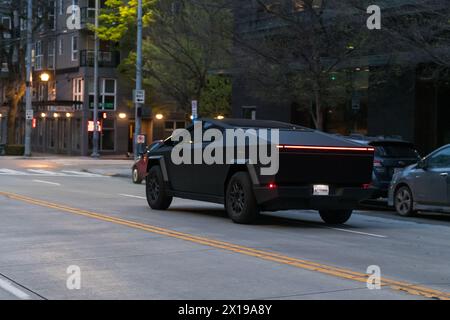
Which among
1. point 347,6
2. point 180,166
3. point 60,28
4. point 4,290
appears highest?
point 60,28

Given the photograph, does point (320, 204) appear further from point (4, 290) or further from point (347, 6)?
point (347, 6)

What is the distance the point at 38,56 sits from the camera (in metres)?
62.2

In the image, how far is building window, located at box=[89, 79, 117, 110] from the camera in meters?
55.0

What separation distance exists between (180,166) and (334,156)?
3.50 meters

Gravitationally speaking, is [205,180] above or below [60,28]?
below

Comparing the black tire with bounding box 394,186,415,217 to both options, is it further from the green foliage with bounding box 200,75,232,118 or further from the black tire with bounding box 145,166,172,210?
the green foliage with bounding box 200,75,232,118

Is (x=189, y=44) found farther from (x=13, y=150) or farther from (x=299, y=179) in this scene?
(x=13, y=150)

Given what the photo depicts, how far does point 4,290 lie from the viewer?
296 inches

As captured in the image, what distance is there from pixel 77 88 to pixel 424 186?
43803mm

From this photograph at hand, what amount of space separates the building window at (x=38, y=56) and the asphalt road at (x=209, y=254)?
47.9m

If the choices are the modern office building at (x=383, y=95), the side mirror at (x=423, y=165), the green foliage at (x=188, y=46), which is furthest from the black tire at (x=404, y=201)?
the green foliage at (x=188, y=46)

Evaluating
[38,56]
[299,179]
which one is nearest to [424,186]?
[299,179]

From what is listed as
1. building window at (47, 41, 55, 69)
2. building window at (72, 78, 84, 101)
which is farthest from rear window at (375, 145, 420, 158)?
building window at (47, 41, 55, 69)
